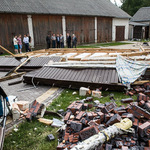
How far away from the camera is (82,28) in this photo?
84.1ft

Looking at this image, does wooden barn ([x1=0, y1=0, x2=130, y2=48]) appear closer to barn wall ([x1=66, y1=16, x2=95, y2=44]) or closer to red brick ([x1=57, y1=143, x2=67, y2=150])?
barn wall ([x1=66, y1=16, x2=95, y2=44])

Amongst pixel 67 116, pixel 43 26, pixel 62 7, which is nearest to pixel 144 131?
pixel 67 116

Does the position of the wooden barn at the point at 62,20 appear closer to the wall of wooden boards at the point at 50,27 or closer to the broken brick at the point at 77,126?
the wall of wooden boards at the point at 50,27

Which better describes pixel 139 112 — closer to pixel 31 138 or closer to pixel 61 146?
pixel 61 146

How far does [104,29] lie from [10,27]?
1603 centimetres

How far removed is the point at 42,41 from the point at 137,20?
93.3 feet

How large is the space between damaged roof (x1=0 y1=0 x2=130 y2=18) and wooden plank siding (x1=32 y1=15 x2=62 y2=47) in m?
0.80

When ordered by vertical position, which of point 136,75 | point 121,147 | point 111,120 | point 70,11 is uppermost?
point 70,11

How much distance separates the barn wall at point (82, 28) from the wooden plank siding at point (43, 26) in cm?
187

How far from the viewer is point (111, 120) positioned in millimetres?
4133

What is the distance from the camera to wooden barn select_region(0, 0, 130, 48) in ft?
62.0

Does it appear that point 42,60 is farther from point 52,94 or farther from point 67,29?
point 67,29

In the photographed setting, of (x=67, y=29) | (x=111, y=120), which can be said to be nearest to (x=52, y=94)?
(x=111, y=120)

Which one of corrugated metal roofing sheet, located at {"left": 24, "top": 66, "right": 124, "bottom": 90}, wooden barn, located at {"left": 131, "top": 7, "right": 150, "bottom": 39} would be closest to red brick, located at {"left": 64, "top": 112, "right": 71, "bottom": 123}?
corrugated metal roofing sheet, located at {"left": 24, "top": 66, "right": 124, "bottom": 90}
